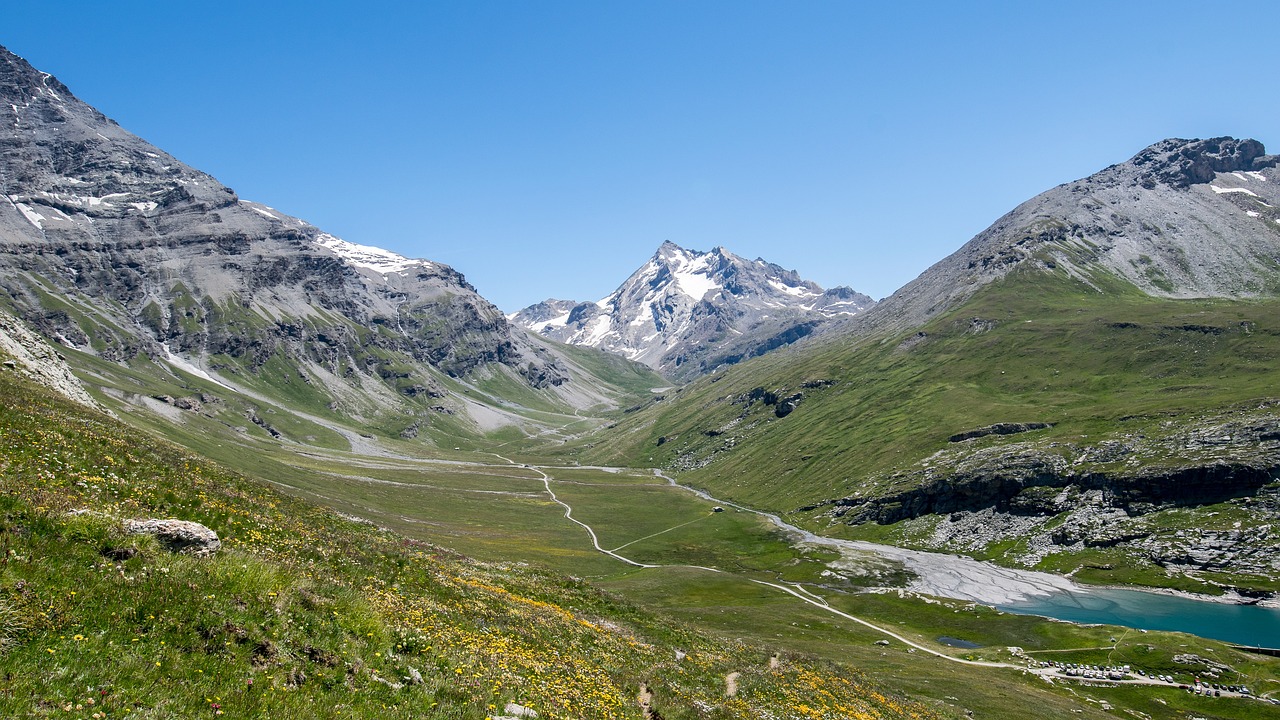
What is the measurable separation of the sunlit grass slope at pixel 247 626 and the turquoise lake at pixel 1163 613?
100 metres

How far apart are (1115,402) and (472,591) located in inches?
9228

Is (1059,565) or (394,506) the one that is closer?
(1059,565)

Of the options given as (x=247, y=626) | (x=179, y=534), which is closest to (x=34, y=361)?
(x=179, y=534)

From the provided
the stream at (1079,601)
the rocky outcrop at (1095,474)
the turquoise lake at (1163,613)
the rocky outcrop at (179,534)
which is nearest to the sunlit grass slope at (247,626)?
the rocky outcrop at (179,534)

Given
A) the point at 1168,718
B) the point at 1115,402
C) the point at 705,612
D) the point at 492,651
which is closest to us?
the point at 492,651

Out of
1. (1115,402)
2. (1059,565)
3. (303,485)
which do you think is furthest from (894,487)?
(303,485)

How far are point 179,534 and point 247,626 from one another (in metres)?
4.66

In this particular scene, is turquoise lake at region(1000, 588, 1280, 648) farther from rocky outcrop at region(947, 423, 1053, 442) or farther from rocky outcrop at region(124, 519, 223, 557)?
rocky outcrop at region(124, 519, 223, 557)

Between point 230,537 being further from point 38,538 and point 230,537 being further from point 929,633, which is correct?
point 929,633

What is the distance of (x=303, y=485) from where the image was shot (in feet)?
460

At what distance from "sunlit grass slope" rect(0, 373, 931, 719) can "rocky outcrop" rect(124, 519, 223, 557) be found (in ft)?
1.62

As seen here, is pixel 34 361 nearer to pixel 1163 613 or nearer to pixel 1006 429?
pixel 1163 613

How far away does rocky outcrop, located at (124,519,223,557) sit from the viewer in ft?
53.6

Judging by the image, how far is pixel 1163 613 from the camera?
106938 mm
